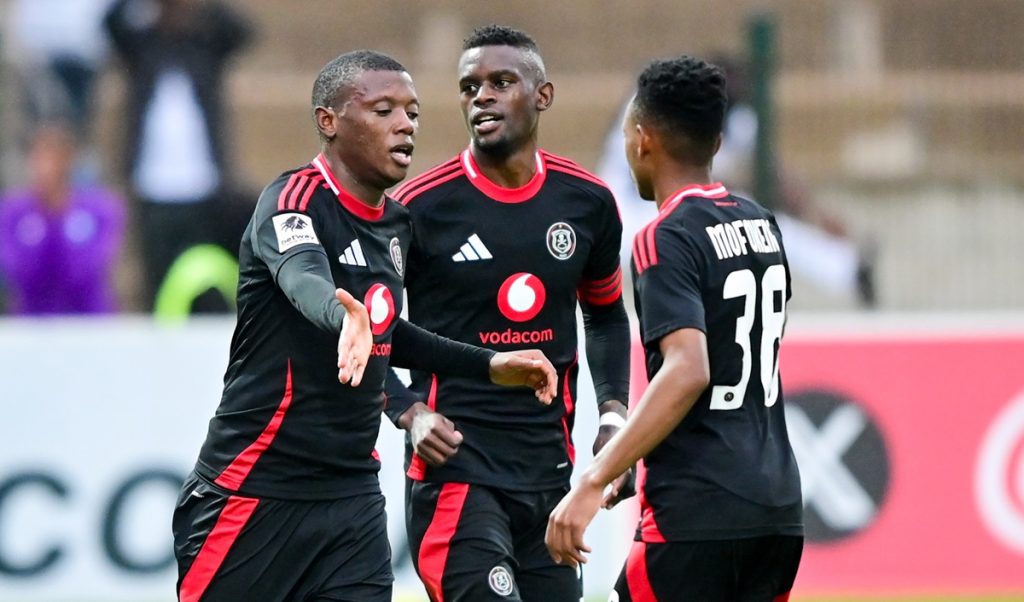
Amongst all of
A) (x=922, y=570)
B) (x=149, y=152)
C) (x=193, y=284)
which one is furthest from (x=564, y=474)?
(x=149, y=152)

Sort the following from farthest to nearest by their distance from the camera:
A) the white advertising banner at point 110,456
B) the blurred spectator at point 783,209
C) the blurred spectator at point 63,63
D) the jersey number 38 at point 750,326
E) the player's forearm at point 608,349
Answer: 1. the blurred spectator at point 63,63
2. the blurred spectator at point 783,209
3. the white advertising banner at point 110,456
4. the player's forearm at point 608,349
5. the jersey number 38 at point 750,326

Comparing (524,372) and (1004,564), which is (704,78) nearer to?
(524,372)

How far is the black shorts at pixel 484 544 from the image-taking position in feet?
17.9

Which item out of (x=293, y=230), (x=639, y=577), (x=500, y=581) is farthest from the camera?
(x=500, y=581)

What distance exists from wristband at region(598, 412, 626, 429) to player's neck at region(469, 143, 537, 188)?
0.84 m

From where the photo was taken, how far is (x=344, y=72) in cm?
517

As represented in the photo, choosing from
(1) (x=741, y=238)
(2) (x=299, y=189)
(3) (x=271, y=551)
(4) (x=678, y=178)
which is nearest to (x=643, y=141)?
(4) (x=678, y=178)

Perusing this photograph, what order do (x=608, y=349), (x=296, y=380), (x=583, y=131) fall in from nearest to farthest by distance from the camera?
(x=296, y=380) → (x=608, y=349) → (x=583, y=131)

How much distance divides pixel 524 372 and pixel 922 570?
488cm

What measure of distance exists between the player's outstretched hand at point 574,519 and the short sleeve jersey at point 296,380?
722 millimetres

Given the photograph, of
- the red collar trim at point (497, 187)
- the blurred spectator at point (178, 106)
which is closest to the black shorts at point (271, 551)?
the red collar trim at point (497, 187)

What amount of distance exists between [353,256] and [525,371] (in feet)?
2.02

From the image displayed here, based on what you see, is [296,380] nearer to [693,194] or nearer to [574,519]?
[574,519]

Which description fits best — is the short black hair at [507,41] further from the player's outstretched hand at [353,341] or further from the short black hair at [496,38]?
the player's outstretched hand at [353,341]
